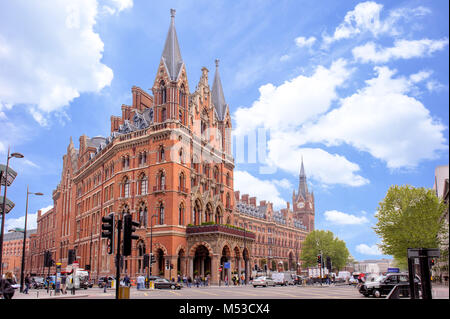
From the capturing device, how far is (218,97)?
241ft

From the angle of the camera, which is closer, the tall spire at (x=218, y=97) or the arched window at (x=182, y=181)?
the arched window at (x=182, y=181)

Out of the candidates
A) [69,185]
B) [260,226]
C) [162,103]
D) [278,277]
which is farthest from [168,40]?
[260,226]

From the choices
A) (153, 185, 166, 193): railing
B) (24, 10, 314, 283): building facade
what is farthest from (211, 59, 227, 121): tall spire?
(153, 185, 166, 193): railing

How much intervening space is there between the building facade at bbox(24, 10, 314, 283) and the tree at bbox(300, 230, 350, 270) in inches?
1793

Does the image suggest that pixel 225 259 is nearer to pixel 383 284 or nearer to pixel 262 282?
pixel 262 282

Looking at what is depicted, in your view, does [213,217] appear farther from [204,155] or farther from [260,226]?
[260,226]

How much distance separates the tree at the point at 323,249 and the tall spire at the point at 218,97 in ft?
170

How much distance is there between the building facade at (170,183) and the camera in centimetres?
5575

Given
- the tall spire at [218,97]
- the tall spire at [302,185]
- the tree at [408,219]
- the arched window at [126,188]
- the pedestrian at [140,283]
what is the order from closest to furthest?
1. the pedestrian at [140,283]
2. the tree at [408,219]
3. the arched window at [126,188]
4. the tall spire at [218,97]
5. the tall spire at [302,185]

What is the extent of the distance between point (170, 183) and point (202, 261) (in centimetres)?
1247

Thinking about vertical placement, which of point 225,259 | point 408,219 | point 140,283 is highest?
point 408,219

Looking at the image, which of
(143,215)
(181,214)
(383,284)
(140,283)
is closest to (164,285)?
(140,283)

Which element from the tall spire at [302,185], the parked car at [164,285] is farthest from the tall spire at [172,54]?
the tall spire at [302,185]

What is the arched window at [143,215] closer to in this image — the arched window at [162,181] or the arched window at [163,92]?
the arched window at [162,181]
